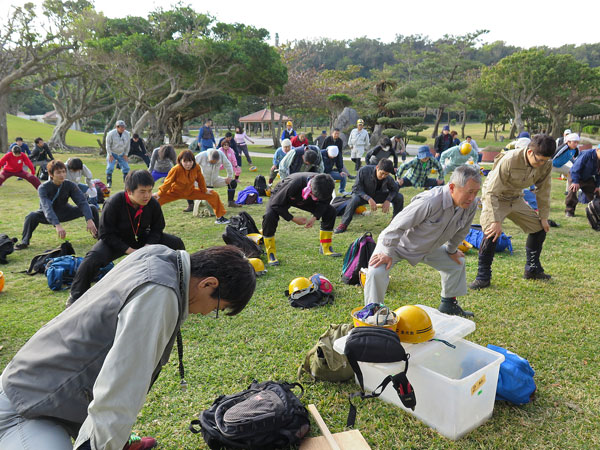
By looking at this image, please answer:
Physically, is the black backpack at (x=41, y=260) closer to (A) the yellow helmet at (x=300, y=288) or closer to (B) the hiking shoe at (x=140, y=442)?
(A) the yellow helmet at (x=300, y=288)

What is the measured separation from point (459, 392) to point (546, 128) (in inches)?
1619

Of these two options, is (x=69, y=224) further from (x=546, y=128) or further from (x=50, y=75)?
(x=546, y=128)

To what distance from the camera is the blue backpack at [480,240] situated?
688 centimetres

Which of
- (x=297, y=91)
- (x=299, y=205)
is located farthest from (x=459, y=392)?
(x=297, y=91)

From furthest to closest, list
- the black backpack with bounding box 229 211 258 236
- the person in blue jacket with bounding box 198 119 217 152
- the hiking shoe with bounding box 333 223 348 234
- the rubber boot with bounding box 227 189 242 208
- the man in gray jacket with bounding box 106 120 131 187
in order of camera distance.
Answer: the person in blue jacket with bounding box 198 119 217 152, the man in gray jacket with bounding box 106 120 131 187, the rubber boot with bounding box 227 189 242 208, the hiking shoe with bounding box 333 223 348 234, the black backpack with bounding box 229 211 258 236

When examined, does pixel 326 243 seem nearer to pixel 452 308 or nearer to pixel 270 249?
pixel 270 249

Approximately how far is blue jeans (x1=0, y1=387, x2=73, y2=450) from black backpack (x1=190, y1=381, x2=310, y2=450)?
114cm

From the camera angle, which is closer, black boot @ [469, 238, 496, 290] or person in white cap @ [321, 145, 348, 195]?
black boot @ [469, 238, 496, 290]

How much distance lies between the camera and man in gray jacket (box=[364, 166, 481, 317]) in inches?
152

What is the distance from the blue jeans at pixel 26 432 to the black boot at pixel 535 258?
5594 millimetres

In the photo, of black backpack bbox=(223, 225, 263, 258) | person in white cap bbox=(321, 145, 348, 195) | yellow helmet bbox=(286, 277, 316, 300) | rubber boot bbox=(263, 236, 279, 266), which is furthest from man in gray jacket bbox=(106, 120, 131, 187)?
yellow helmet bbox=(286, 277, 316, 300)

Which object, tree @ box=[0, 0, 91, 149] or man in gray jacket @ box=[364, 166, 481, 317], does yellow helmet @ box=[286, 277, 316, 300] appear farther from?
tree @ box=[0, 0, 91, 149]

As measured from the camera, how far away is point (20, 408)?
1.71m

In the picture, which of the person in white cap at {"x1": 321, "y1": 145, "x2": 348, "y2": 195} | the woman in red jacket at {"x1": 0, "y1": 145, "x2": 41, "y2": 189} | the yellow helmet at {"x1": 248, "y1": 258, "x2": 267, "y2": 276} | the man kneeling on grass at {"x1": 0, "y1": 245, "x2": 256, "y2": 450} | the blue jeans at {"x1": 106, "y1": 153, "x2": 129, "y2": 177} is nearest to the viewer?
the man kneeling on grass at {"x1": 0, "y1": 245, "x2": 256, "y2": 450}
